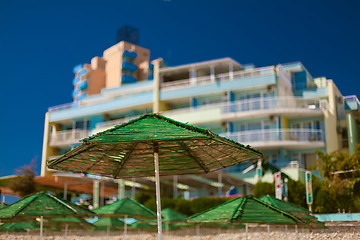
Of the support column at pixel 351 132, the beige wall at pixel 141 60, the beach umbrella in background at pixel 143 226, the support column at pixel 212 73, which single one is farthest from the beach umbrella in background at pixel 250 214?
the beige wall at pixel 141 60

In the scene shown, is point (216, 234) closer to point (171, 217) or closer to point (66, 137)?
point (171, 217)

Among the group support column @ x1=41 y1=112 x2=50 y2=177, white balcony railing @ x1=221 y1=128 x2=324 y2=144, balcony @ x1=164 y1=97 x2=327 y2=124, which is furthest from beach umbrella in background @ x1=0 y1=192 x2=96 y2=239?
support column @ x1=41 y1=112 x2=50 y2=177

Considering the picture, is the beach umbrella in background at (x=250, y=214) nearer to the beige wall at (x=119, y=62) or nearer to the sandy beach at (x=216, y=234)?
the sandy beach at (x=216, y=234)

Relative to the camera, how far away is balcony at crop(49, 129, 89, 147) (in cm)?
4588

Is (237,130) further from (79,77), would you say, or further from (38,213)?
(79,77)

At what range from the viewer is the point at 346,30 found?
52.3 meters

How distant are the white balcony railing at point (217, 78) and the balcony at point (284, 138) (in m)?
4.70

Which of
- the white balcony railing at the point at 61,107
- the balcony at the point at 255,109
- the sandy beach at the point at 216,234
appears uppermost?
the white balcony railing at the point at 61,107

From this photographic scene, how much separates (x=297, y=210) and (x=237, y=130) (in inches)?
905

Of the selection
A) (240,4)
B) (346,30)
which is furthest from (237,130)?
(240,4)

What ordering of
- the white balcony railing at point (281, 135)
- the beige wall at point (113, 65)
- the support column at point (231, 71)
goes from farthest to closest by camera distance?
the beige wall at point (113, 65) → the support column at point (231, 71) → the white balcony railing at point (281, 135)

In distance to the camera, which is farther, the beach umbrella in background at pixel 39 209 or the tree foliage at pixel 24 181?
the tree foliage at pixel 24 181

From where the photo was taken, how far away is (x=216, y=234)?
19.8 metres

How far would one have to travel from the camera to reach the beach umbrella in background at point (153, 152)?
7527 mm
